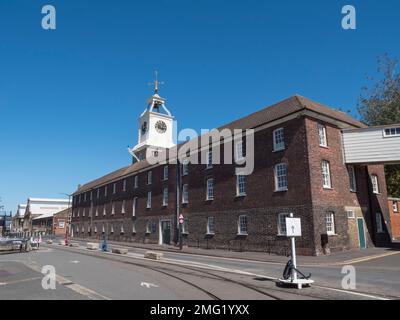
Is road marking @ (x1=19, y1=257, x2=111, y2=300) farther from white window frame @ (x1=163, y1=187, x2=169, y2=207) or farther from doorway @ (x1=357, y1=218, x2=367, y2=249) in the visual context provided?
Answer: white window frame @ (x1=163, y1=187, x2=169, y2=207)

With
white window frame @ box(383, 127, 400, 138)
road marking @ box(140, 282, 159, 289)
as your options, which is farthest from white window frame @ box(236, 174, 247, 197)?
road marking @ box(140, 282, 159, 289)

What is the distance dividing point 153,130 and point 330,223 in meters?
41.7

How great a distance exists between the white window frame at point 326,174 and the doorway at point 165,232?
18.7m

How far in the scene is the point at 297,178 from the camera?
2372 centimetres

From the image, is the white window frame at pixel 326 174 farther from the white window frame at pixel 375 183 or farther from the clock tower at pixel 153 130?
the clock tower at pixel 153 130

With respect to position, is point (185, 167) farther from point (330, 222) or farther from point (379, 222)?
point (379, 222)

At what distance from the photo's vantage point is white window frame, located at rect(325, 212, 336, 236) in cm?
2346

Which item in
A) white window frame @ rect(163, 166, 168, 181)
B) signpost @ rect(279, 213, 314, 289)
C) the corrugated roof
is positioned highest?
the corrugated roof

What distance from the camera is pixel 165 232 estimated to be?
126 ft

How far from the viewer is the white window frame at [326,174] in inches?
957

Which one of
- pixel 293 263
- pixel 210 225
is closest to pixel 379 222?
pixel 210 225

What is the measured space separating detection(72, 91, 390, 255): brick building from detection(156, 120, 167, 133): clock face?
24.1 metres

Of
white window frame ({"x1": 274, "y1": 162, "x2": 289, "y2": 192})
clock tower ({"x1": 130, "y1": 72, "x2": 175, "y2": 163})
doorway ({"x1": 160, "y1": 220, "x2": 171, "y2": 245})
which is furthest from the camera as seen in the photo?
clock tower ({"x1": 130, "y1": 72, "x2": 175, "y2": 163})
